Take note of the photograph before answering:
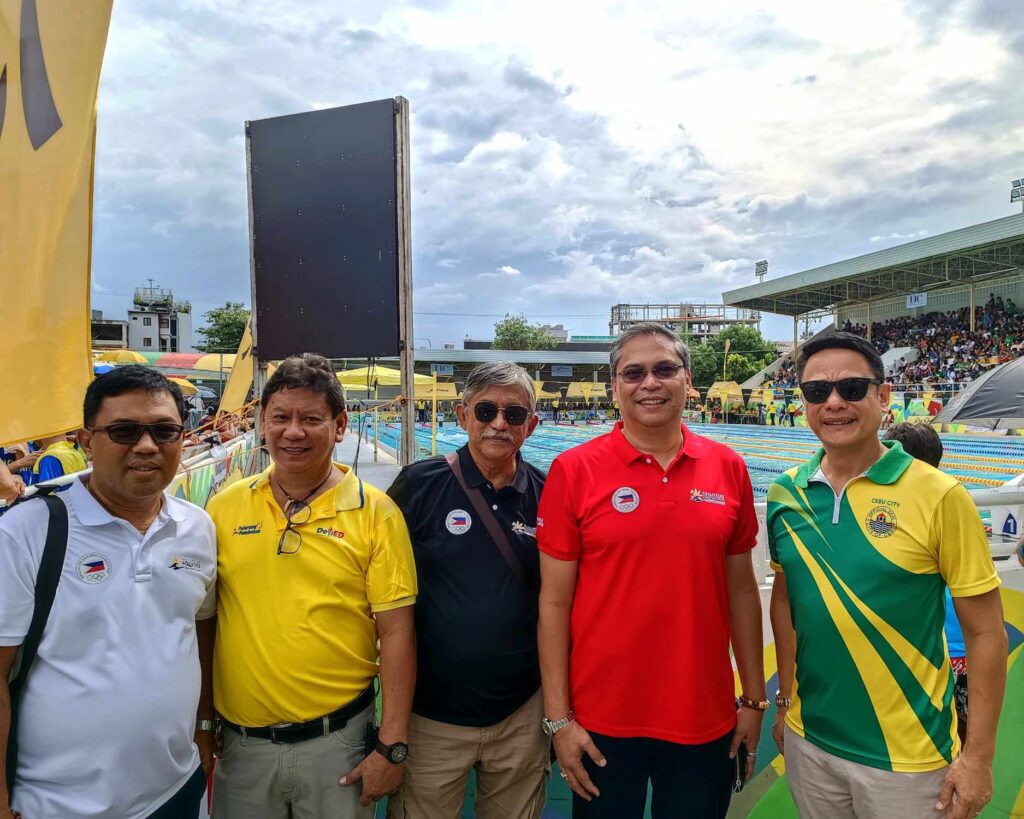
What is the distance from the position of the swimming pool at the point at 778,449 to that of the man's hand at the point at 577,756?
24.7ft

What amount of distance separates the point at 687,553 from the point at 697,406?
36.7m

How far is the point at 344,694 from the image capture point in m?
1.84

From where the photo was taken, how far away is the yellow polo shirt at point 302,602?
179cm

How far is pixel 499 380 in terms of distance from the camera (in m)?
2.19

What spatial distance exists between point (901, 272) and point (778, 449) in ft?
75.7

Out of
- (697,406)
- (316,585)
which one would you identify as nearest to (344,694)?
(316,585)

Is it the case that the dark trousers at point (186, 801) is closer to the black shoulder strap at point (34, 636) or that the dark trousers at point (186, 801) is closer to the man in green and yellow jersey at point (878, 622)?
the black shoulder strap at point (34, 636)

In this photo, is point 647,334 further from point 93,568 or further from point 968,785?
point 93,568

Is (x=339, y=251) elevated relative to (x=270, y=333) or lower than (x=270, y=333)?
elevated

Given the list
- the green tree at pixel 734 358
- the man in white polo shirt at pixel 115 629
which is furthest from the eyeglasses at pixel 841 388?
the green tree at pixel 734 358

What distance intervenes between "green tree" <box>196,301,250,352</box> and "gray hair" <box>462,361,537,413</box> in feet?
150

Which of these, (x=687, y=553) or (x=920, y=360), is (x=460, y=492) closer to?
(x=687, y=553)

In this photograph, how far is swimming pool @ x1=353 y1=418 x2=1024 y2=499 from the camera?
14.6 meters

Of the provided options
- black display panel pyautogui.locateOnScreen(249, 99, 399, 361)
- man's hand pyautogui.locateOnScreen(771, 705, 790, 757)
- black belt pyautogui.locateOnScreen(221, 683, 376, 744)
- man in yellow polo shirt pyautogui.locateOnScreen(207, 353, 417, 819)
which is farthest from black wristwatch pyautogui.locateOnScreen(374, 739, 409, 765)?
black display panel pyautogui.locateOnScreen(249, 99, 399, 361)
